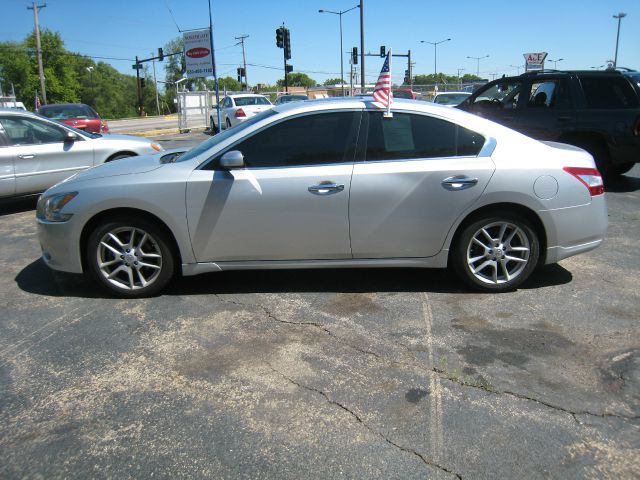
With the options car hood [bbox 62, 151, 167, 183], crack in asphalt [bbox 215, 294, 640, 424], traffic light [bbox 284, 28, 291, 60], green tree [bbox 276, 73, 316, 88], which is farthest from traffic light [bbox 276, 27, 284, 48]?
green tree [bbox 276, 73, 316, 88]

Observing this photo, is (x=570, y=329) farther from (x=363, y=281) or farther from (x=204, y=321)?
(x=204, y=321)

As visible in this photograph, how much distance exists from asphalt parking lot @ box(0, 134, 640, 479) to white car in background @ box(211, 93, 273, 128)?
16.3 meters

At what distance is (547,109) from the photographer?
8.78 meters

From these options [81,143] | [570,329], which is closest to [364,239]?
[570,329]

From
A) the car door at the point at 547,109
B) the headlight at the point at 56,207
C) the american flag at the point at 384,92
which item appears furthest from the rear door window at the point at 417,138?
the car door at the point at 547,109

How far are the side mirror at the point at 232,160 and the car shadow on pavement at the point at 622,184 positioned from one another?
280 inches

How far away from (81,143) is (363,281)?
5.67m

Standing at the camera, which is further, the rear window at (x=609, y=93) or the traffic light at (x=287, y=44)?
the traffic light at (x=287, y=44)

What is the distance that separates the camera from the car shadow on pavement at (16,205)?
8.34 m

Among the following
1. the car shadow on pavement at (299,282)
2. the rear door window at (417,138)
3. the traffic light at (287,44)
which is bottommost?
the car shadow on pavement at (299,282)

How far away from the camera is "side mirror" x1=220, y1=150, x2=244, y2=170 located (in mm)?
4172

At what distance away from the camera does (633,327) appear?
387 centimetres

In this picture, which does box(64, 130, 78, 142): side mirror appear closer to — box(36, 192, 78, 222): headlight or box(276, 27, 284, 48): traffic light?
box(36, 192, 78, 222): headlight

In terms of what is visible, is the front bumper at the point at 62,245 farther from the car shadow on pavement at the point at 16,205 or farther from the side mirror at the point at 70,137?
the car shadow on pavement at the point at 16,205
